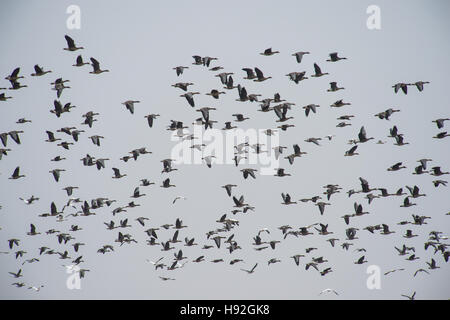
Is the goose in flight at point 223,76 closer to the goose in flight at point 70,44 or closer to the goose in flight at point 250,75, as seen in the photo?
the goose in flight at point 250,75

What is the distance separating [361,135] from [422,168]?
5738 mm

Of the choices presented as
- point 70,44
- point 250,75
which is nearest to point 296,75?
point 250,75

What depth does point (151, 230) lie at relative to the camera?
2562 inches

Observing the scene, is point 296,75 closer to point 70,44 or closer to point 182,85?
point 182,85

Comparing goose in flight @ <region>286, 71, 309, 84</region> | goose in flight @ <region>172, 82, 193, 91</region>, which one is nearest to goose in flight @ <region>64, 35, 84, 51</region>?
goose in flight @ <region>172, 82, 193, 91</region>

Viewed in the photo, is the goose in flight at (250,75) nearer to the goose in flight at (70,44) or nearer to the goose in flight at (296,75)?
the goose in flight at (296,75)

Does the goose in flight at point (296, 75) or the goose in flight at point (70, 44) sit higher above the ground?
the goose in flight at point (70, 44)

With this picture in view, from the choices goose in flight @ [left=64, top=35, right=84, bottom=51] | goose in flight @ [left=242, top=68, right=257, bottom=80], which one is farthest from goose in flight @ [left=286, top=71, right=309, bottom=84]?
goose in flight @ [left=64, top=35, right=84, bottom=51]

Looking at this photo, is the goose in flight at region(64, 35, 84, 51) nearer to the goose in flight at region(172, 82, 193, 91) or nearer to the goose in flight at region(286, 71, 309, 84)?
the goose in flight at region(172, 82, 193, 91)

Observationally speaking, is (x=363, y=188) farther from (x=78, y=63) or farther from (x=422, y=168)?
(x=78, y=63)

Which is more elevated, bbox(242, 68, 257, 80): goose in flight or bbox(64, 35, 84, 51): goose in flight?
bbox(64, 35, 84, 51): goose in flight

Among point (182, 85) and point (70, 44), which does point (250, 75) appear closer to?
point (182, 85)

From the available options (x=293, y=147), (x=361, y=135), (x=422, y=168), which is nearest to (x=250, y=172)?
(x=293, y=147)

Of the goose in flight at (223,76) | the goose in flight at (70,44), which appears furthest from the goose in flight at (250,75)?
the goose in flight at (70,44)
